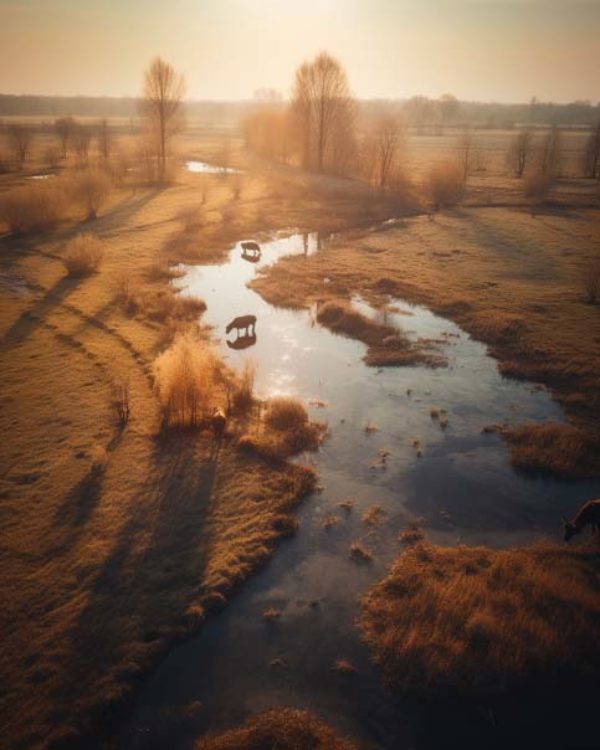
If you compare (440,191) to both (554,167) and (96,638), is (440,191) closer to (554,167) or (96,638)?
(554,167)

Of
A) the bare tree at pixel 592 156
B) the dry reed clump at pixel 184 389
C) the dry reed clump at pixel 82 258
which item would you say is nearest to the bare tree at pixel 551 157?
the bare tree at pixel 592 156

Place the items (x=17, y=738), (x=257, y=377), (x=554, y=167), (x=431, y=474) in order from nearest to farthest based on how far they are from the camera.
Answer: (x=17, y=738) → (x=431, y=474) → (x=257, y=377) → (x=554, y=167)

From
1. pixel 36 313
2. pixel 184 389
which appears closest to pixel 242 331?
pixel 184 389

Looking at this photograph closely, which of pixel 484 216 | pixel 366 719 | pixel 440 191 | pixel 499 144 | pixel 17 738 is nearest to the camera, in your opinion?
pixel 17 738

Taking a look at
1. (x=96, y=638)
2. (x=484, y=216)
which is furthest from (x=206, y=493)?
(x=484, y=216)

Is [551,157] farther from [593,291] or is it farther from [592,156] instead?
[593,291]

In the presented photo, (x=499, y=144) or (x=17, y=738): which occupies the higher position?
(x=499, y=144)

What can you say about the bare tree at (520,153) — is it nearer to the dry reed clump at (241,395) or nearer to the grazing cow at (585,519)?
the dry reed clump at (241,395)

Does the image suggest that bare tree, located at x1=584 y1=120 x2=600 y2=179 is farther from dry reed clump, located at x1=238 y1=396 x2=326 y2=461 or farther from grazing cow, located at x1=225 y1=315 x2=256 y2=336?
dry reed clump, located at x1=238 y1=396 x2=326 y2=461
